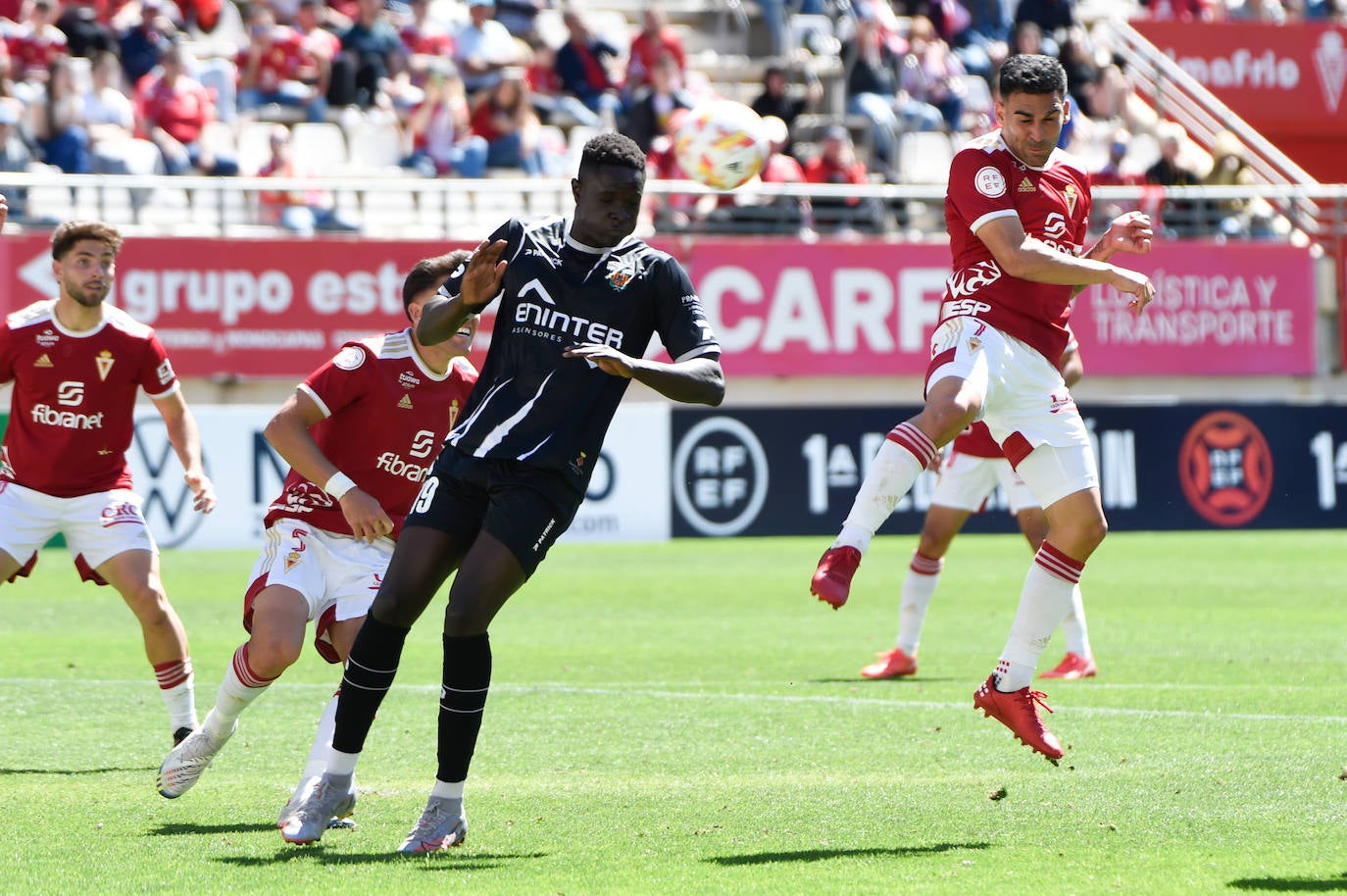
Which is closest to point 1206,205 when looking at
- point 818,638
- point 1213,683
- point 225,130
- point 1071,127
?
point 1071,127

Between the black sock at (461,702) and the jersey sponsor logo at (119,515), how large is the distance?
96.8 inches

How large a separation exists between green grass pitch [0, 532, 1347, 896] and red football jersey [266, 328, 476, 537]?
1.08 m

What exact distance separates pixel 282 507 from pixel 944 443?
7.82 ft

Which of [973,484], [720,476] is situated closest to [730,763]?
[973,484]

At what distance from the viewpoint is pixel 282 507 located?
22.3 ft

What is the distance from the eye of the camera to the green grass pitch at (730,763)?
544cm

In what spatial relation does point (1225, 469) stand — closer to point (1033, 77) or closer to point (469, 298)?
point (1033, 77)

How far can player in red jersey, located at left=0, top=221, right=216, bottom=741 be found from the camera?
7.67 meters

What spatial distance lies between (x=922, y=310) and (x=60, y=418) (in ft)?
49.3

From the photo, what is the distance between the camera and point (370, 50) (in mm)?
22016

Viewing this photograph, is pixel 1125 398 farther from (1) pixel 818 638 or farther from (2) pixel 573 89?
(1) pixel 818 638

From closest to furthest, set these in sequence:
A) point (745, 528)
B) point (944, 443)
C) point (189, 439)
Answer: point (944, 443), point (189, 439), point (745, 528)

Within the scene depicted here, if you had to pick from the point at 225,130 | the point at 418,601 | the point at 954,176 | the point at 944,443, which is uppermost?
the point at 225,130

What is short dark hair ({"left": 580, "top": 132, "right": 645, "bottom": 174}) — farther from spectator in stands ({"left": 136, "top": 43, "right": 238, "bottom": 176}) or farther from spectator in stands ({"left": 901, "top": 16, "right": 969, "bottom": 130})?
spectator in stands ({"left": 901, "top": 16, "right": 969, "bottom": 130})
